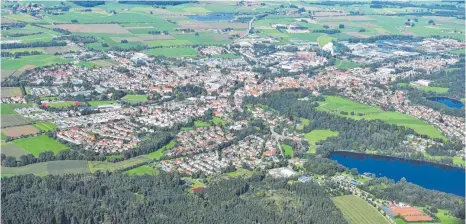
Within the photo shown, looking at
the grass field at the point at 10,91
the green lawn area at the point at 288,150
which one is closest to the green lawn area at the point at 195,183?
the green lawn area at the point at 288,150

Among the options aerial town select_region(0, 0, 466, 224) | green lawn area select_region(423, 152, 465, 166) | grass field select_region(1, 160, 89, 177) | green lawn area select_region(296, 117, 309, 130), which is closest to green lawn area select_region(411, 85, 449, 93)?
aerial town select_region(0, 0, 466, 224)

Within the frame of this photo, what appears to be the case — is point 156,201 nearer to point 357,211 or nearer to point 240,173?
point 240,173

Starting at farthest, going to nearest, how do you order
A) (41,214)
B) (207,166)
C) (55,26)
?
(55,26) < (207,166) < (41,214)

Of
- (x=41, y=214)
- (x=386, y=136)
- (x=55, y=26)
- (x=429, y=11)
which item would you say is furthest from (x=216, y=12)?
(x=41, y=214)

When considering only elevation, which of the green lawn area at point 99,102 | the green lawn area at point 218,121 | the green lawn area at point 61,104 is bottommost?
the green lawn area at point 218,121

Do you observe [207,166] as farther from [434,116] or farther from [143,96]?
[434,116]

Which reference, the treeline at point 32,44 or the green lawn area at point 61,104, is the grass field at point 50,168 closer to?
the green lawn area at point 61,104
